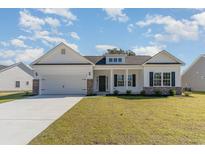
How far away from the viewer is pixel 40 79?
22.4 metres

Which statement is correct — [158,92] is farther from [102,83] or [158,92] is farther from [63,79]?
[63,79]

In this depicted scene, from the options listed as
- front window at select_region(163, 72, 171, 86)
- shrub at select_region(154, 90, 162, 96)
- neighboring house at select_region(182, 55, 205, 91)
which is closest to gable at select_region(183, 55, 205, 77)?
neighboring house at select_region(182, 55, 205, 91)

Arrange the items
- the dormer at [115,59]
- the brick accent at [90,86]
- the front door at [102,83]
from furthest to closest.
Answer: the front door at [102,83], the dormer at [115,59], the brick accent at [90,86]

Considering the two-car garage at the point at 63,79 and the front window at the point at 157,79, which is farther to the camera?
the two-car garage at the point at 63,79

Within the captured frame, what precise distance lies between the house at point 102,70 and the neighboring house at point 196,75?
11051mm

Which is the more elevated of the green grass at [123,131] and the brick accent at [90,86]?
the brick accent at [90,86]

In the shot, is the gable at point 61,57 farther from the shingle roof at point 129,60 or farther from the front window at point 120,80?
the front window at point 120,80

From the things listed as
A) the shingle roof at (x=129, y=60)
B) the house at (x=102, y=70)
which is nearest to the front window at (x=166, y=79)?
the house at (x=102, y=70)

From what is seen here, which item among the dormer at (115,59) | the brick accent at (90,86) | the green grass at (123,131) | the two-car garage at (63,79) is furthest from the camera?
the dormer at (115,59)

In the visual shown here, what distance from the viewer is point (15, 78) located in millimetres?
36688

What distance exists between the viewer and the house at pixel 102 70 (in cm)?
2164

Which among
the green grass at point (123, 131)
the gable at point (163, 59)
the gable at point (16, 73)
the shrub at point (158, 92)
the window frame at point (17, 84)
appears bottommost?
the green grass at point (123, 131)

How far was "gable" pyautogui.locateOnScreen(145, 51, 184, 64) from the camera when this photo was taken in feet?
71.8

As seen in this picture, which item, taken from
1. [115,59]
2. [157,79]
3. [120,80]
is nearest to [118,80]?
[120,80]
